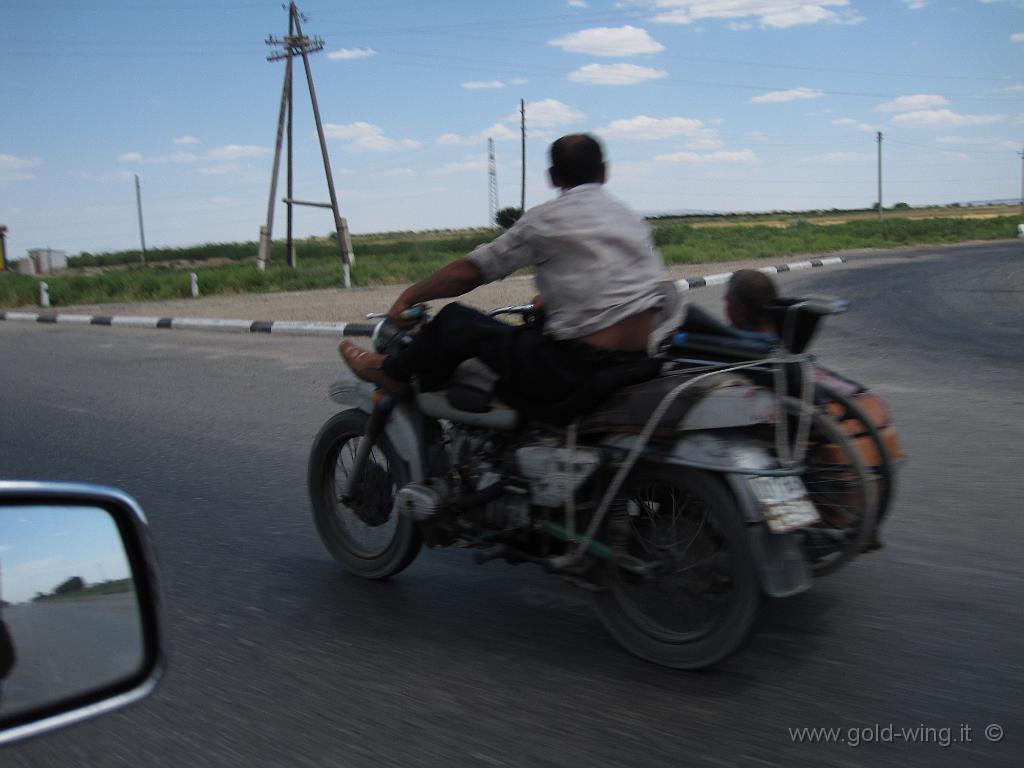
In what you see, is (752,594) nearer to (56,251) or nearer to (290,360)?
(290,360)

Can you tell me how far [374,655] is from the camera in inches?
143

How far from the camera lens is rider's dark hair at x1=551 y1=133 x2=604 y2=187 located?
12.0ft

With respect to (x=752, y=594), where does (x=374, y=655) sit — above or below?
below

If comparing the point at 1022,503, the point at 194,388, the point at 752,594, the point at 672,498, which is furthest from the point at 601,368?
the point at 194,388

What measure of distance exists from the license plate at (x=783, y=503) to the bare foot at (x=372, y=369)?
4.94 ft

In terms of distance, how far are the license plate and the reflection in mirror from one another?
2.06m

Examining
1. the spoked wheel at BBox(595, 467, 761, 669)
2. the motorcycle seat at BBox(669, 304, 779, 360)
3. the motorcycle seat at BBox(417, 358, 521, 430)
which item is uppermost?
the motorcycle seat at BBox(669, 304, 779, 360)

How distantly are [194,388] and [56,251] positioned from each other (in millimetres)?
41937

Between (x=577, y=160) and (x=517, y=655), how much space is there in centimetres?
171

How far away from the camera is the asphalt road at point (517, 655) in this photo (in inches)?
114

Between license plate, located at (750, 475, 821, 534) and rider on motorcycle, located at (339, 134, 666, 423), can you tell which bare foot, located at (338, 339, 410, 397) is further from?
license plate, located at (750, 475, 821, 534)

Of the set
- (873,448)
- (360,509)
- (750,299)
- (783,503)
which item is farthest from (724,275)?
(783,503)

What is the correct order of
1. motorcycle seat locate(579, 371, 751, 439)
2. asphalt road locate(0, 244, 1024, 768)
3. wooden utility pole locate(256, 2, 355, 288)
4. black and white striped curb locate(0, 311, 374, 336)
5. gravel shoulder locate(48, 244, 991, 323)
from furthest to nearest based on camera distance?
wooden utility pole locate(256, 2, 355, 288) < gravel shoulder locate(48, 244, 991, 323) < black and white striped curb locate(0, 311, 374, 336) < motorcycle seat locate(579, 371, 751, 439) < asphalt road locate(0, 244, 1024, 768)

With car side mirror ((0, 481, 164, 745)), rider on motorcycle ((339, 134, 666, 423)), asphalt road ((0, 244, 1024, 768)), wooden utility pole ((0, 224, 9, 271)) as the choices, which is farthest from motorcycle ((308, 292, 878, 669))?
wooden utility pole ((0, 224, 9, 271))
